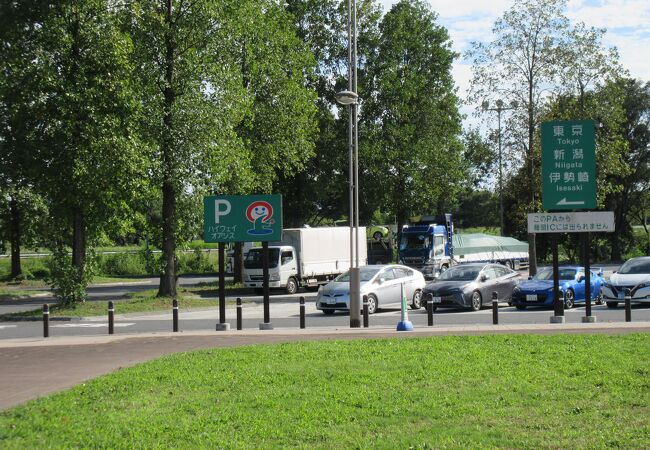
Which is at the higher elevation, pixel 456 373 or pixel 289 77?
pixel 289 77

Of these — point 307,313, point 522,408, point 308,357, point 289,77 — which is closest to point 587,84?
point 289,77

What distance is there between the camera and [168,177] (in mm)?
30969

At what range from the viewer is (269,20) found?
4047 centimetres

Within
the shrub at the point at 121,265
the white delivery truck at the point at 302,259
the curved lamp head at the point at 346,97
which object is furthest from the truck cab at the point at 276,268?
the shrub at the point at 121,265

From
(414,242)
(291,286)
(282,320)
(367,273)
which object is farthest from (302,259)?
(282,320)

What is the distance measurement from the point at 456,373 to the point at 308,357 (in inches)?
120

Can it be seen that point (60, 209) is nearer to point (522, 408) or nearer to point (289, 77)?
point (289, 77)

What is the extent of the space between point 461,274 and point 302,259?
15065 millimetres

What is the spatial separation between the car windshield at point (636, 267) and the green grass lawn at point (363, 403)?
13.0m

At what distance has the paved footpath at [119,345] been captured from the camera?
13352mm

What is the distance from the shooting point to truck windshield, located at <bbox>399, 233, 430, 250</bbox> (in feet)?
143

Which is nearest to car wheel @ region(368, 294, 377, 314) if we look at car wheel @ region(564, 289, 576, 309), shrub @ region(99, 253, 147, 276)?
car wheel @ region(564, 289, 576, 309)

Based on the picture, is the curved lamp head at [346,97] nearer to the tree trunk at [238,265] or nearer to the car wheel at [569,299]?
the car wheel at [569,299]

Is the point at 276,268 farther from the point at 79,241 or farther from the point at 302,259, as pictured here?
the point at 79,241
